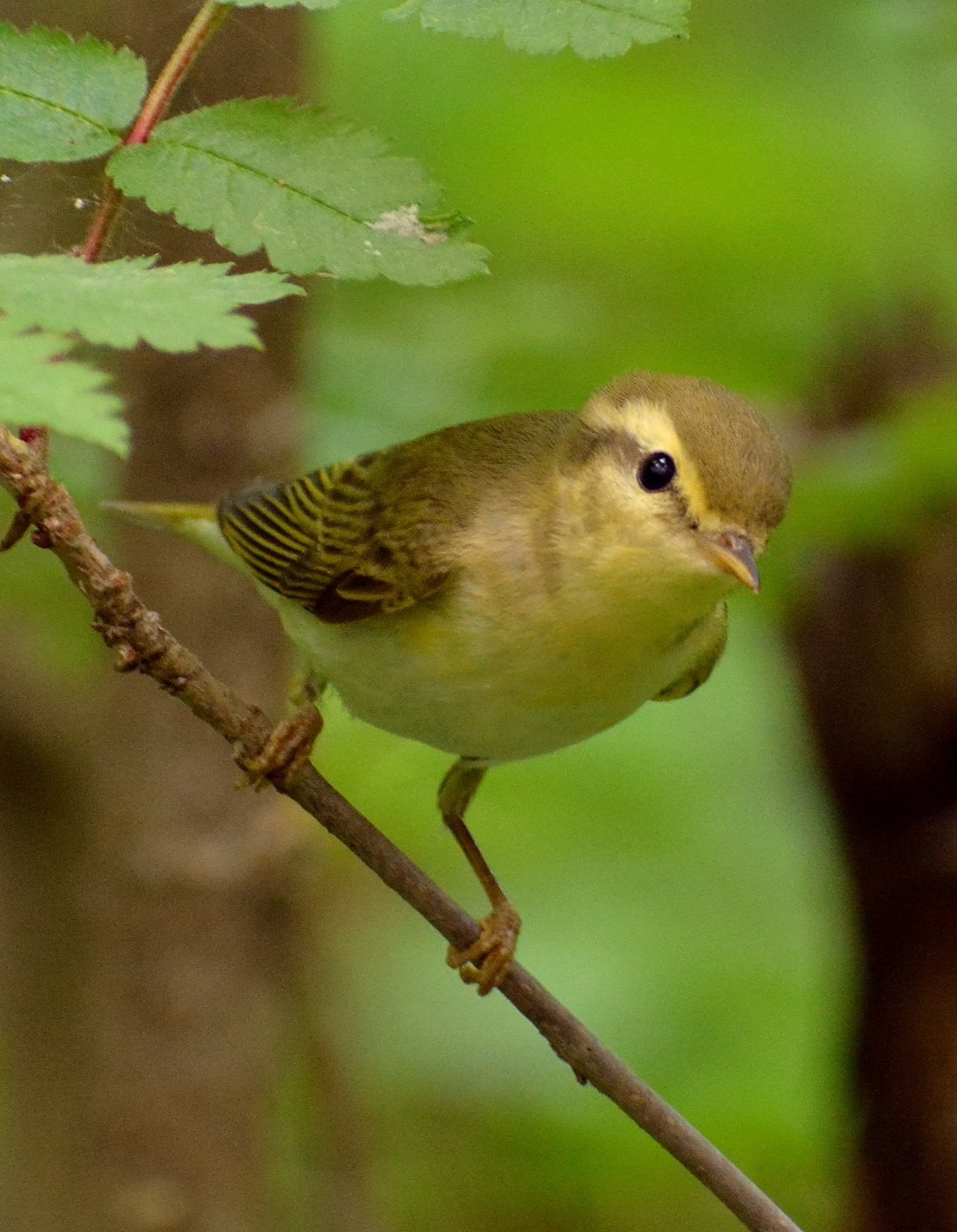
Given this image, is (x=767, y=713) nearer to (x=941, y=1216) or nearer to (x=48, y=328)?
(x=941, y=1216)

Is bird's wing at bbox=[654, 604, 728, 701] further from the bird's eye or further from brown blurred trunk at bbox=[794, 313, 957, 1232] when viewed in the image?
brown blurred trunk at bbox=[794, 313, 957, 1232]

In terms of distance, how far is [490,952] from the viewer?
3.43 m

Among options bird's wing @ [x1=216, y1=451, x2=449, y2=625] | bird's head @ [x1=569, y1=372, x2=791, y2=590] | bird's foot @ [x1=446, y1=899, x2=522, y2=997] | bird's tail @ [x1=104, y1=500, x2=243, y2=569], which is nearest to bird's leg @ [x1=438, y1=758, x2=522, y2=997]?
bird's foot @ [x1=446, y1=899, x2=522, y2=997]

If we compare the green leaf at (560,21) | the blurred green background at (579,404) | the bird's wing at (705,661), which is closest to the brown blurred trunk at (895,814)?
the blurred green background at (579,404)

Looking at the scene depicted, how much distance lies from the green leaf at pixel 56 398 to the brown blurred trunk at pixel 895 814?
408 centimetres

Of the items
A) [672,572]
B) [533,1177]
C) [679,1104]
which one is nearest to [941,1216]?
[679,1104]

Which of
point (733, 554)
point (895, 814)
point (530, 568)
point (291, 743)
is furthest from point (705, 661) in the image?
point (895, 814)

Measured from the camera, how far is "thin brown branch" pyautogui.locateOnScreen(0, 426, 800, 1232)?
1972 mm

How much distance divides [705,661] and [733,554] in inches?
29.7

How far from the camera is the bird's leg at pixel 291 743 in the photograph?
8.82 ft

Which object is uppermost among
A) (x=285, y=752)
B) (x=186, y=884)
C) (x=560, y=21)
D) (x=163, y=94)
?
(x=560, y=21)

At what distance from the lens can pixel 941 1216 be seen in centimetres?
542

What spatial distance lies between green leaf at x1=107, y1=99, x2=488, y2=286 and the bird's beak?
88 centimetres

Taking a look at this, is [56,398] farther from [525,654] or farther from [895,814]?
[895,814]
